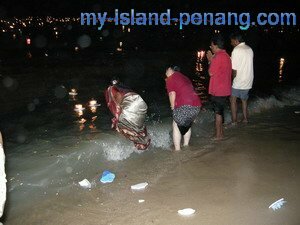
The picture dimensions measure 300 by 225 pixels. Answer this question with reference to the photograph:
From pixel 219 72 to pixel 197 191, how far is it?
8.99 ft

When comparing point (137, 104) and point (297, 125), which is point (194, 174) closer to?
point (137, 104)

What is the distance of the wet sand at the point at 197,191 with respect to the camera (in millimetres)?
Answer: 4391

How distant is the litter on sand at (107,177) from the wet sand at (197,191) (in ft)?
0.39

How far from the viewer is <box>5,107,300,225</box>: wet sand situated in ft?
14.4

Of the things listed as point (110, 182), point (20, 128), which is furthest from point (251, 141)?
point (20, 128)

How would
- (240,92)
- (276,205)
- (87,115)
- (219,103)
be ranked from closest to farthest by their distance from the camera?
(276,205), (219,103), (240,92), (87,115)

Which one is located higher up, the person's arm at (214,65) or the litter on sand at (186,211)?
the person's arm at (214,65)

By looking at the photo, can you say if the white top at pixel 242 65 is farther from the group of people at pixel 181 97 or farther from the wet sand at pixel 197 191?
the wet sand at pixel 197 191

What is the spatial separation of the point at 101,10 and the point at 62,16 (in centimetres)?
1935

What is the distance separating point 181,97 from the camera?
6156mm

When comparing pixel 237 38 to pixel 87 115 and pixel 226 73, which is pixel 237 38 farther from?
pixel 87 115

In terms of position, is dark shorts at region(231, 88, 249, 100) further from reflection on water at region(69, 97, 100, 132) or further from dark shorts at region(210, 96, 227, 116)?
reflection on water at region(69, 97, 100, 132)

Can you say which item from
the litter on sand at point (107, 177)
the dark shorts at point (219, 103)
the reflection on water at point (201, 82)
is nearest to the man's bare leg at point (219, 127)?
the dark shorts at point (219, 103)

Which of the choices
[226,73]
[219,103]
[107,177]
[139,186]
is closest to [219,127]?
[219,103]
